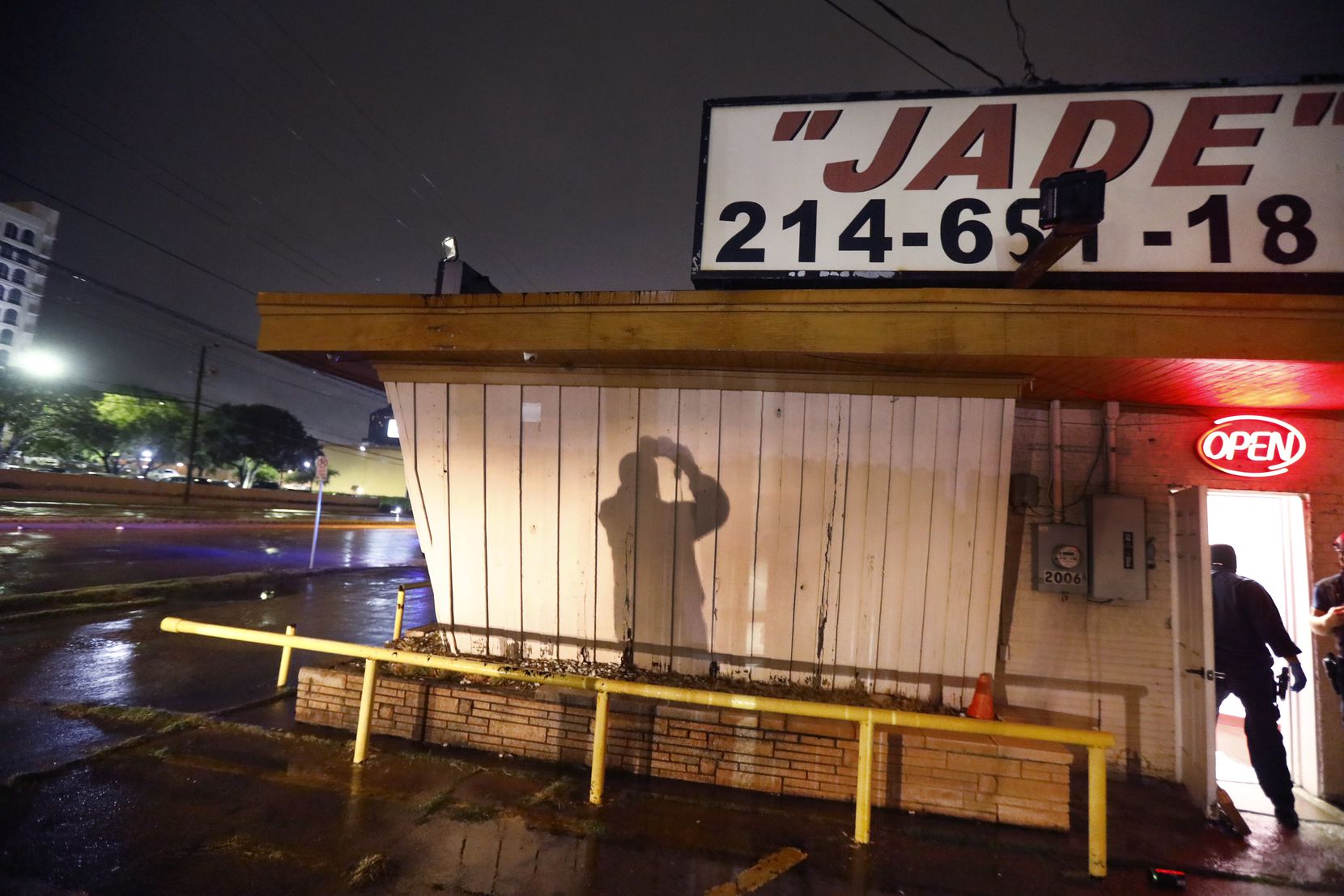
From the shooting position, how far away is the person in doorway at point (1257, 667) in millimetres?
4430

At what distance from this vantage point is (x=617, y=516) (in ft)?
17.1

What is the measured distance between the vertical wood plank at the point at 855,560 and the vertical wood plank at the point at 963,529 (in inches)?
23.7

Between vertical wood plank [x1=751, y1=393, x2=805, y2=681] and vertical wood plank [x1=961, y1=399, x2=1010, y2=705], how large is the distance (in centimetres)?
141

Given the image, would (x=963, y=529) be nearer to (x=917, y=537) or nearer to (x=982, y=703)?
(x=917, y=537)

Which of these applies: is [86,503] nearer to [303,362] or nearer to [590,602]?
[303,362]

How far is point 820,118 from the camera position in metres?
5.05

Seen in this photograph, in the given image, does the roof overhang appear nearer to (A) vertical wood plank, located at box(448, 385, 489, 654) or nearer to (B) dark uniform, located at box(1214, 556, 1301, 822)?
(A) vertical wood plank, located at box(448, 385, 489, 654)

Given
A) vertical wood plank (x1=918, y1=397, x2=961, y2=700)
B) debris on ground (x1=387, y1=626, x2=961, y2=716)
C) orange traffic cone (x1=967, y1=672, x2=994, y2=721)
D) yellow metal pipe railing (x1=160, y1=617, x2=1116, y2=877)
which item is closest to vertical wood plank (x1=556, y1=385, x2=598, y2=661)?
debris on ground (x1=387, y1=626, x2=961, y2=716)

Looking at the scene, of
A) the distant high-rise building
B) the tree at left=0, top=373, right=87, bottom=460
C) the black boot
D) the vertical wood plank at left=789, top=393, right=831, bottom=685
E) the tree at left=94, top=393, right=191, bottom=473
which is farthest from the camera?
the distant high-rise building

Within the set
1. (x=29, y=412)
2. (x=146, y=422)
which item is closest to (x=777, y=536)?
(x=29, y=412)

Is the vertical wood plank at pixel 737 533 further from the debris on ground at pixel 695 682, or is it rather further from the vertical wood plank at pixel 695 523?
the debris on ground at pixel 695 682

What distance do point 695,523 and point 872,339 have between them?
2.05m

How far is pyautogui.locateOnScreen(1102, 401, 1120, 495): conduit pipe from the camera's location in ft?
16.7

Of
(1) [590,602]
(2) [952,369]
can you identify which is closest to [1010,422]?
(2) [952,369]
